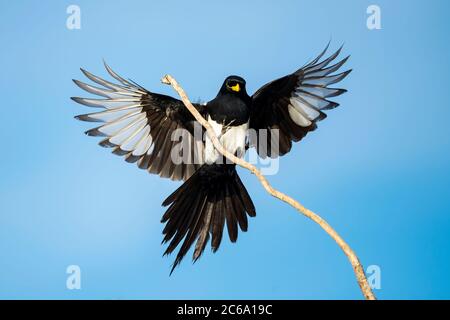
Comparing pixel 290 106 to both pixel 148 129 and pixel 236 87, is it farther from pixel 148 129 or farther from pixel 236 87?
pixel 148 129

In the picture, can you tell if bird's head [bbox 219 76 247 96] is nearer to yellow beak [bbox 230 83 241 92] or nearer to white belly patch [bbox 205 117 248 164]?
yellow beak [bbox 230 83 241 92]

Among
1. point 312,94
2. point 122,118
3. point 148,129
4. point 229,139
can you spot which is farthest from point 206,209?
point 312,94

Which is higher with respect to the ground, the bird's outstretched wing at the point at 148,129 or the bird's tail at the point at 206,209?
the bird's outstretched wing at the point at 148,129

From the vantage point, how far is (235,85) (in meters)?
6.61

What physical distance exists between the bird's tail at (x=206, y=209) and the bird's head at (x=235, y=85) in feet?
2.31

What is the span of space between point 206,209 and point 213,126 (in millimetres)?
803

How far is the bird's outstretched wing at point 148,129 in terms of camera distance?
22.1ft

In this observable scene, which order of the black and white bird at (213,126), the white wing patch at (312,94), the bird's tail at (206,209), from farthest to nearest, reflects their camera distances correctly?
the white wing patch at (312,94), the black and white bird at (213,126), the bird's tail at (206,209)

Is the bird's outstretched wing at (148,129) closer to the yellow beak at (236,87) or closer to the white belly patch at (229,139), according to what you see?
the white belly patch at (229,139)

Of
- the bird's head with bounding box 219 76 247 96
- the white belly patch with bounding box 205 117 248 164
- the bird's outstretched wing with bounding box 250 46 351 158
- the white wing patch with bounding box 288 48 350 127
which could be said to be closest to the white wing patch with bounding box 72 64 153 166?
the white belly patch with bounding box 205 117 248 164

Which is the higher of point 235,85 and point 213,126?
point 235,85

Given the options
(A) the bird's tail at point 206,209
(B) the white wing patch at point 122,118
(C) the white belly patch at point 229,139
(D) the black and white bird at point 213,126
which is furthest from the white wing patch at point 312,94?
(B) the white wing patch at point 122,118
